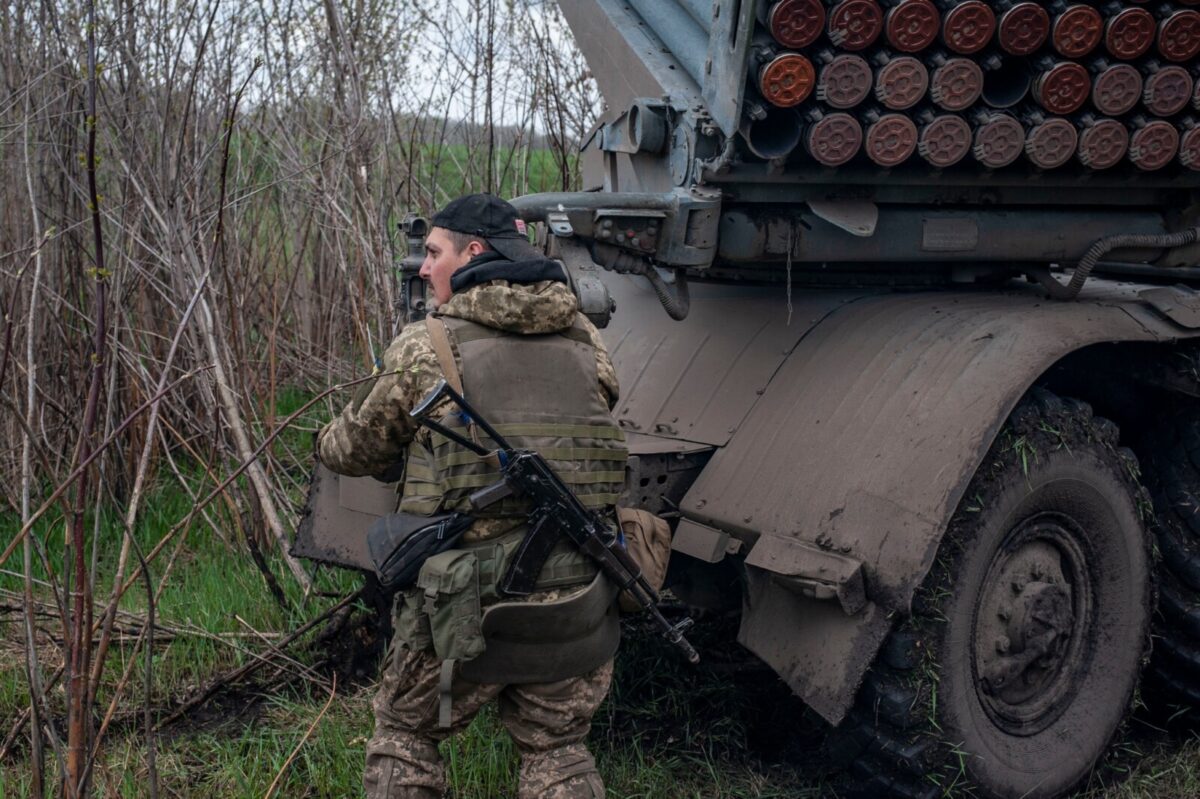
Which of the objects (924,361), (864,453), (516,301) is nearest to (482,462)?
(516,301)

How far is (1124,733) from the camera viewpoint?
151 inches

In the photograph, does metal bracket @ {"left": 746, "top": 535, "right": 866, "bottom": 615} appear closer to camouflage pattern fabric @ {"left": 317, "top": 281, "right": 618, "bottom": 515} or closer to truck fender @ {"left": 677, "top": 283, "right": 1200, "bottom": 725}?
truck fender @ {"left": 677, "top": 283, "right": 1200, "bottom": 725}

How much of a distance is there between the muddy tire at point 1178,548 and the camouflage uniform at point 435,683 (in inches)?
73.5

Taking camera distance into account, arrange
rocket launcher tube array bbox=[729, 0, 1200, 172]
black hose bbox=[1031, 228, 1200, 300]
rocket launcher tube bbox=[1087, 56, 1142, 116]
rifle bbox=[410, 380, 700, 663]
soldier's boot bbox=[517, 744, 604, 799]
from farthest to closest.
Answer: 1. black hose bbox=[1031, 228, 1200, 300]
2. rocket launcher tube bbox=[1087, 56, 1142, 116]
3. rocket launcher tube array bbox=[729, 0, 1200, 172]
4. soldier's boot bbox=[517, 744, 604, 799]
5. rifle bbox=[410, 380, 700, 663]

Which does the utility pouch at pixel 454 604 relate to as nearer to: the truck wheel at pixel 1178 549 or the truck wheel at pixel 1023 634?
the truck wheel at pixel 1023 634

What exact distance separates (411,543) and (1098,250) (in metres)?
2.21

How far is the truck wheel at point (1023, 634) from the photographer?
323cm

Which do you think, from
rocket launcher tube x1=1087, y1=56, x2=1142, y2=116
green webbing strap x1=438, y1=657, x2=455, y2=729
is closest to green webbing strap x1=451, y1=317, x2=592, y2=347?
green webbing strap x1=438, y1=657, x2=455, y2=729

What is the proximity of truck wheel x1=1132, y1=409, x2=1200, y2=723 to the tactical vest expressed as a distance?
1.90 meters

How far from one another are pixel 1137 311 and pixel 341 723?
265cm

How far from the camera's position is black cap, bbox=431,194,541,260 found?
3029 mm

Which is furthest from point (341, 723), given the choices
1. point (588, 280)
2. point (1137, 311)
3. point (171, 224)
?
point (1137, 311)

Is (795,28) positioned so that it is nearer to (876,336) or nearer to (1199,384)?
(876,336)

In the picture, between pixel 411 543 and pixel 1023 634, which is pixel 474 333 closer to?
pixel 411 543
